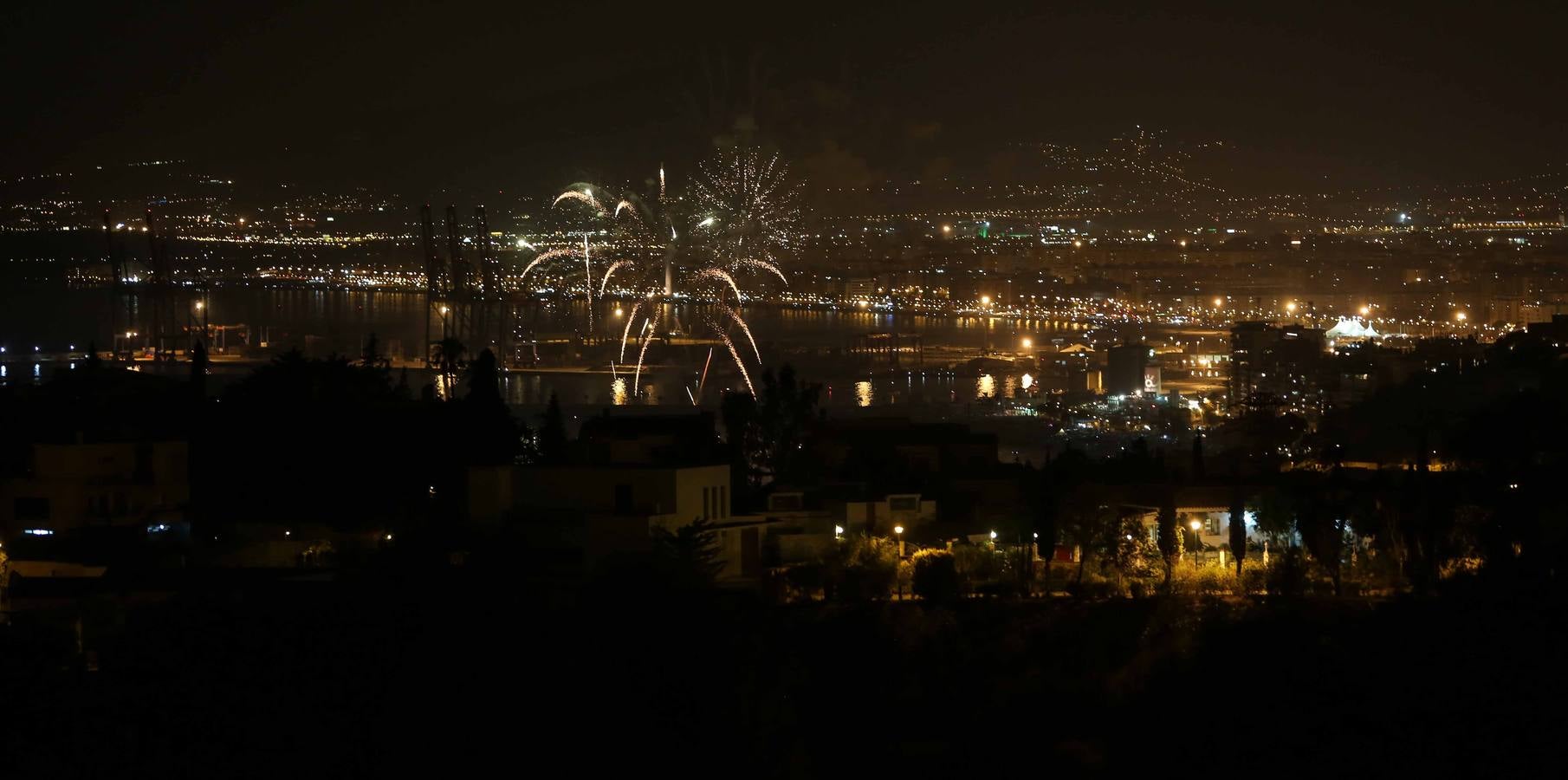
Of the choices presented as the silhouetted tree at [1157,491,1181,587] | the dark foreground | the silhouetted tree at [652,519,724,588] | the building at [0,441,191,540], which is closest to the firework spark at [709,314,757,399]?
the building at [0,441,191,540]

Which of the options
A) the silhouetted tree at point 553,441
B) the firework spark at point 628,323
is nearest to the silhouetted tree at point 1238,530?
the silhouetted tree at point 553,441

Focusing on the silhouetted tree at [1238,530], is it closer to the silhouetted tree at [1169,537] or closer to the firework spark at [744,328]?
the silhouetted tree at [1169,537]

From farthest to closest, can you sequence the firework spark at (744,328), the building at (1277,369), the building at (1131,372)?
the firework spark at (744,328)
the building at (1131,372)
the building at (1277,369)

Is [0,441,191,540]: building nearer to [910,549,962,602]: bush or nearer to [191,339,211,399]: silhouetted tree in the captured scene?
[191,339,211,399]: silhouetted tree

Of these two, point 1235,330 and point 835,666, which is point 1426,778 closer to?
point 835,666

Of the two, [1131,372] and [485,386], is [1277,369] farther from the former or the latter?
[485,386]

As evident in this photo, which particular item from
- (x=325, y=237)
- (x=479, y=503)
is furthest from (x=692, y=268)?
(x=479, y=503)

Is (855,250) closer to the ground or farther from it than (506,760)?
farther from it
